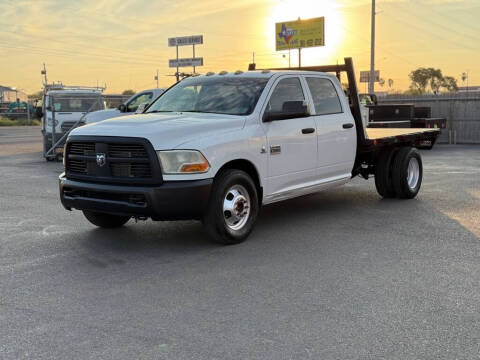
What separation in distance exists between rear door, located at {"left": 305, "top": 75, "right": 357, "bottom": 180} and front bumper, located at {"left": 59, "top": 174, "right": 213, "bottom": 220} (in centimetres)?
232

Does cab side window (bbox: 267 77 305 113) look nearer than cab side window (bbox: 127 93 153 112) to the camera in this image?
Yes

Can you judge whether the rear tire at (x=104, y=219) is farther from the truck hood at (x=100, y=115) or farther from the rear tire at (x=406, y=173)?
the truck hood at (x=100, y=115)

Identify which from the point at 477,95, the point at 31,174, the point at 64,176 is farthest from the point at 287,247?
the point at 477,95

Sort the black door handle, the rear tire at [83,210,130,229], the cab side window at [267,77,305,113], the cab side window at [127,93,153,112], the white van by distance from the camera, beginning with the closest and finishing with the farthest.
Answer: the cab side window at [267,77,305,113], the rear tire at [83,210,130,229], the black door handle, the cab side window at [127,93,153,112], the white van

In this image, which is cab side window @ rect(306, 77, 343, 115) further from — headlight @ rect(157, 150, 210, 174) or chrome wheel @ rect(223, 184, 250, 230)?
headlight @ rect(157, 150, 210, 174)

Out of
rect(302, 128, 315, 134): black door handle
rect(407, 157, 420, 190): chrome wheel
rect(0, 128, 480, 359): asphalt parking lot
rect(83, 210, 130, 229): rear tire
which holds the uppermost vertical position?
rect(302, 128, 315, 134): black door handle

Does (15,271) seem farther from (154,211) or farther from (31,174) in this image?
(31,174)

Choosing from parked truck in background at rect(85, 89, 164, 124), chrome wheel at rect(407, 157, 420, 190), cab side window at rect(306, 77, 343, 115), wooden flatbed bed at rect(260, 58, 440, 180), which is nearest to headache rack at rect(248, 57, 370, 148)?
wooden flatbed bed at rect(260, 58, 440, 180)

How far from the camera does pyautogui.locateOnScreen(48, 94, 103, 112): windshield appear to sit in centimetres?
1934

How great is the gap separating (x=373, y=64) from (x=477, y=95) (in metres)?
12.6

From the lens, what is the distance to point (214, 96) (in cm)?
778

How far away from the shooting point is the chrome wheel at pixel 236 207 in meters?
6.85

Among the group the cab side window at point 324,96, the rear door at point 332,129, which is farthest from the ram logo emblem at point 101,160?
the cab side window at point 324,96

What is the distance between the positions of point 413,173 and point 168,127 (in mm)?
5327
